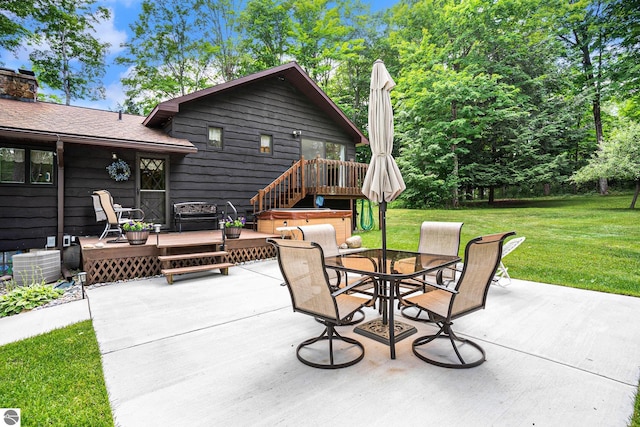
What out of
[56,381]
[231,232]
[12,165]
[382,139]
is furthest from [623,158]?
[12,165]

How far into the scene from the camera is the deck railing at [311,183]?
8.46 meters

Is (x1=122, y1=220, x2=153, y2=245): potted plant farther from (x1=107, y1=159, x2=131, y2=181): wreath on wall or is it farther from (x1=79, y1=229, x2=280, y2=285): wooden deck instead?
(x1=107, y1=159, x2=131, y2=181): wreath on wall

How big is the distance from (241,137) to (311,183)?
7.96 ft

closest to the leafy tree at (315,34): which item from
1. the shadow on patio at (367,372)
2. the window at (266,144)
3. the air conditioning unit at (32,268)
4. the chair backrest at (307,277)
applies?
the window at (266,144)

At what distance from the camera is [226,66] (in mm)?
16906

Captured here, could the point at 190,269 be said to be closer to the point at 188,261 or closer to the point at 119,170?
the point at 188,261

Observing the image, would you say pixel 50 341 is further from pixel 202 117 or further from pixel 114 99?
pixel 114 99

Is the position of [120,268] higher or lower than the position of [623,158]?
lower

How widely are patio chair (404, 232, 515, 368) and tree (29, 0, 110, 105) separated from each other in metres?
18.6

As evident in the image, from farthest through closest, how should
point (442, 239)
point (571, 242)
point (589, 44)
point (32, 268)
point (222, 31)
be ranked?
point (222, 31) < point (589, 44) < point (571, 242) < point (32, 268) < point (442, 239)

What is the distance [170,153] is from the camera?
760cm

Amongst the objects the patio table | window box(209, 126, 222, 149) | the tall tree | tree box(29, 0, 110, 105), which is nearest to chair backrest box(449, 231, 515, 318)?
the patio table

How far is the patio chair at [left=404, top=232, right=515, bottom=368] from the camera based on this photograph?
86.5 inches

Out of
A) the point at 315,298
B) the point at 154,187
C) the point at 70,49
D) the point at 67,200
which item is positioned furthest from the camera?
the point at 70,49
